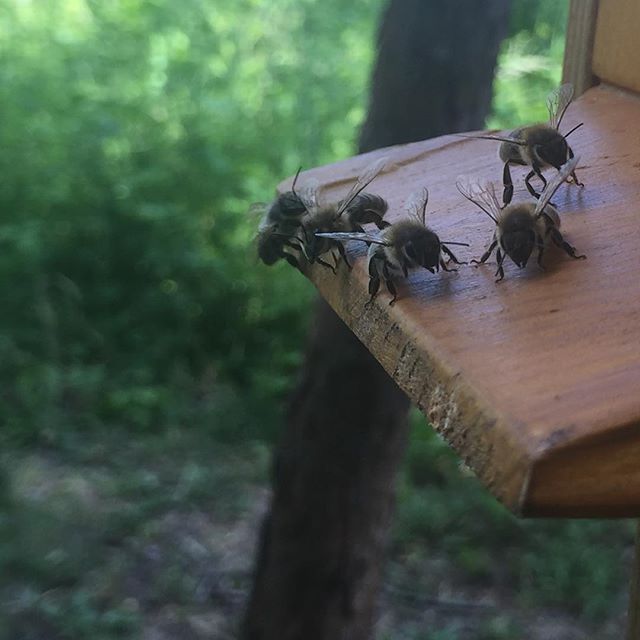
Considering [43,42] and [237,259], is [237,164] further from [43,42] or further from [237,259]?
[43,42]

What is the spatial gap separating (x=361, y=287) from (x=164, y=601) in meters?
2.38

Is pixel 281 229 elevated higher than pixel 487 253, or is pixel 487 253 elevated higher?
pixel 281 229

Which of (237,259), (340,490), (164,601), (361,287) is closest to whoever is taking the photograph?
(361,287)

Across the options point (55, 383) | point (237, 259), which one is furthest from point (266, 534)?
point (237, 259)

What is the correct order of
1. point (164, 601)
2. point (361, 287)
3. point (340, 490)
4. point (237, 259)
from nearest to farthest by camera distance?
point (361, 287)
point (340, 490)
point (164, 601)
point (237, 259)

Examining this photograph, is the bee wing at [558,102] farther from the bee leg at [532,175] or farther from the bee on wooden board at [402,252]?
the bee on wooden board at [402,252]

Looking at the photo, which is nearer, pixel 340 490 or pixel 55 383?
pixel 340 490

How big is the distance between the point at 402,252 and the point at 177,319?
11.3ft

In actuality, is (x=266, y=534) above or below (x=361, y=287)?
above

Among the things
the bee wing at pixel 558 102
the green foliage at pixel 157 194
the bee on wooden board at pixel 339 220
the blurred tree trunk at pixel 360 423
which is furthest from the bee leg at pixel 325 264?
the green foliage at pixel 157 194

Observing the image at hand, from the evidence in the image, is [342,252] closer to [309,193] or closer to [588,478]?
[309,193]

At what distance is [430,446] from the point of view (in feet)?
12.8

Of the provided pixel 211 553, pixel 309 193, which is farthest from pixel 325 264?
pixel 211 553

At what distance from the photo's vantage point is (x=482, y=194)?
106 cm
